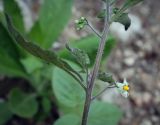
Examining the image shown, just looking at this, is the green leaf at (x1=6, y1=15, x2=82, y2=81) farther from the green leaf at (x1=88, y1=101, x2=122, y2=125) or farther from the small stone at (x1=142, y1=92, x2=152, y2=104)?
the small stone at (x1=142, y1=92, x2=152, y2=104)

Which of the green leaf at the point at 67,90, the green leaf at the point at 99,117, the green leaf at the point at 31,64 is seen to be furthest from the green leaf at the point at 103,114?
the green leaf at the point at 31,64

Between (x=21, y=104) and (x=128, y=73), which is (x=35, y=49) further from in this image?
(x=128, y=73)

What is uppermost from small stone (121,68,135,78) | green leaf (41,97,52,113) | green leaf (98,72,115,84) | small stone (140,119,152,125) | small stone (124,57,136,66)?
small stone (124,57,136,66)

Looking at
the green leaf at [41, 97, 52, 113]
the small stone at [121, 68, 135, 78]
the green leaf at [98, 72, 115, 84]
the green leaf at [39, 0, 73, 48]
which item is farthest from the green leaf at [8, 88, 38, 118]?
the green leaf at [98, 72, 115, 84]

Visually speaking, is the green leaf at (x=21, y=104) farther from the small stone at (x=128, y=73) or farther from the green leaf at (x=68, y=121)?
the small stone at (x=128, y=73)

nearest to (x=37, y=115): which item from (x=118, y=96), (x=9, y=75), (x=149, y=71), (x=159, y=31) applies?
(x=9, y=75)

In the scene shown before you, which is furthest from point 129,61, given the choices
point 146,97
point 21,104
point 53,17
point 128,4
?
point 128,4
